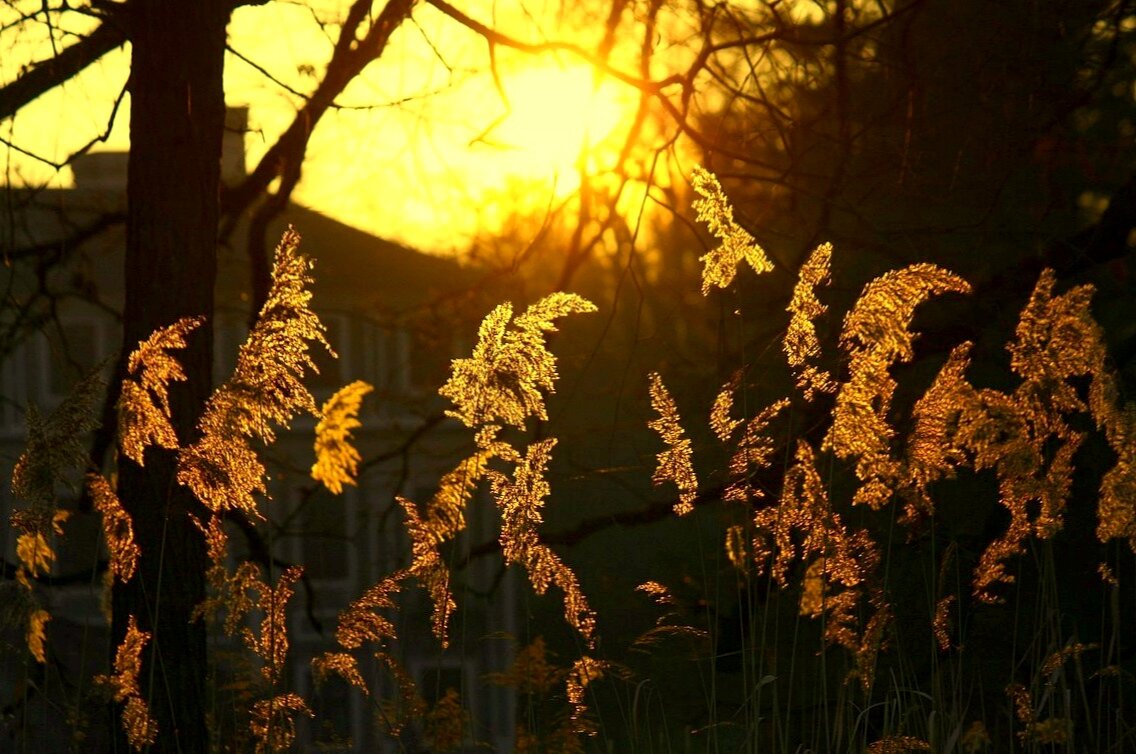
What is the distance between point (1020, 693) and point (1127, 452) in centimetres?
53

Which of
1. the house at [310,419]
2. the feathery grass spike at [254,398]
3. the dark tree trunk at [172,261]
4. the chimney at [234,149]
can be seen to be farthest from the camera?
the chimney at [234,149]

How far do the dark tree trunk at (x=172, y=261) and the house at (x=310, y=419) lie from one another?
0.19m

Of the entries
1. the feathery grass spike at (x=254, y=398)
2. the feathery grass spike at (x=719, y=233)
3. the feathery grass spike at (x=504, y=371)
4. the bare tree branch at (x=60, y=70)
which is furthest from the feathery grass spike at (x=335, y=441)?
the bare tree branch at (x=60, y=70)

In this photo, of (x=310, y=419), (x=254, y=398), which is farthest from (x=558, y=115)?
(x=310, y=419)

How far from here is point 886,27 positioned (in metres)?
5.22

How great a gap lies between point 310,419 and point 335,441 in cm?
1014

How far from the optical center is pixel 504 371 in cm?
243

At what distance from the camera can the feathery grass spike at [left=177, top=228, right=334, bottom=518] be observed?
238 cm

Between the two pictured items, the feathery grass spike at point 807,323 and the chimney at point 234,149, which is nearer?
the feathery grass spike at point 807,323

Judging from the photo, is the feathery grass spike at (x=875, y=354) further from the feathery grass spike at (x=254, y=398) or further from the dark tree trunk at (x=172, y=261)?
the dark tree trunk at (x=172, y=261)

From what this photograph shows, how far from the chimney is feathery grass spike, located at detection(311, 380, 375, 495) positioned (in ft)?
7.46

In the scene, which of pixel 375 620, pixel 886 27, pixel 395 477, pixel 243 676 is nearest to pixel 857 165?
Result: pixel 886 27

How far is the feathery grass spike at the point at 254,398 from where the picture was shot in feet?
7.79

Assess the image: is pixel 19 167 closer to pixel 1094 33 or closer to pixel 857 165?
pixel 857 165
